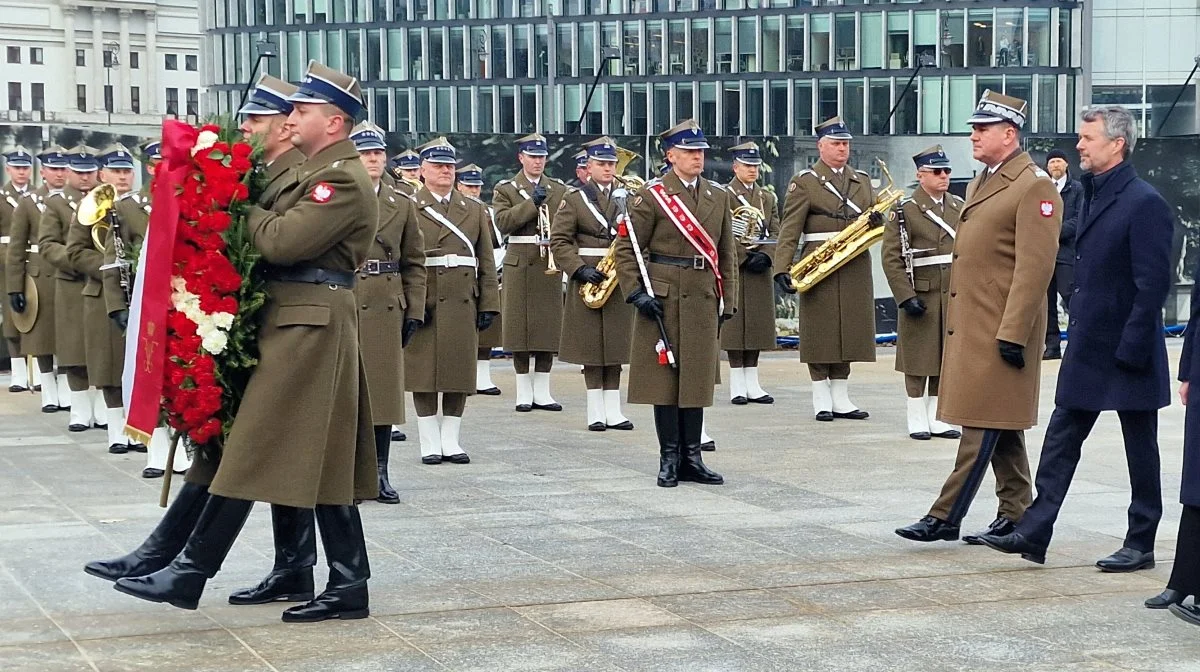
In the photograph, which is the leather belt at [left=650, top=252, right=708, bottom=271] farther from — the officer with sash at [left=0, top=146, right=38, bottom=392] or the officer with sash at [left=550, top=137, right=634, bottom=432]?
the officer with sash at [left=0, top=146, right=38, bottom=392]

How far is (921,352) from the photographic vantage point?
1203cm

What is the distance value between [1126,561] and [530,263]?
26.2 ft

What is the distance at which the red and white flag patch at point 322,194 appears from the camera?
618cm

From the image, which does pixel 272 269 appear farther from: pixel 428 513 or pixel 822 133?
pixel 822 133

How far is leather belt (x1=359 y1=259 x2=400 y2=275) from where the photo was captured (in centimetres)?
958

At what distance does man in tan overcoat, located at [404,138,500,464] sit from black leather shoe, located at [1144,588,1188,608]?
5.04 m

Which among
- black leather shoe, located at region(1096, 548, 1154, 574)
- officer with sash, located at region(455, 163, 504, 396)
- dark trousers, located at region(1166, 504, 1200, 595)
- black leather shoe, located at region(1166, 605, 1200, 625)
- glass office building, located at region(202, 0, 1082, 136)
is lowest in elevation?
black leather shoe, located at region(1166, 605, 1200, 625)

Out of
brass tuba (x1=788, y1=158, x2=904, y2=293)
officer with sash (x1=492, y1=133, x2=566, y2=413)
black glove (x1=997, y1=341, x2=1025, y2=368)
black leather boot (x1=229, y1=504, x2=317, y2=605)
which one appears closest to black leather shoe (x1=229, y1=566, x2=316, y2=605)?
black leather boot (x1=229, y1=504, x2=317, y2=605)

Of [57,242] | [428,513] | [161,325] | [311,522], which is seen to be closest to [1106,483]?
[428,513]

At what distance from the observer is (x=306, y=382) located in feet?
20.7

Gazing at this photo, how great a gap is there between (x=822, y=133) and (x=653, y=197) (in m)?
A: 3.78

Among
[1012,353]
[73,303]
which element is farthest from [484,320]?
[1012,353]

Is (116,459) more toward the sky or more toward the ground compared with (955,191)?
more toward the ground

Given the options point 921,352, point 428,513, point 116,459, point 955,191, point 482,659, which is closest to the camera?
point 482,659
